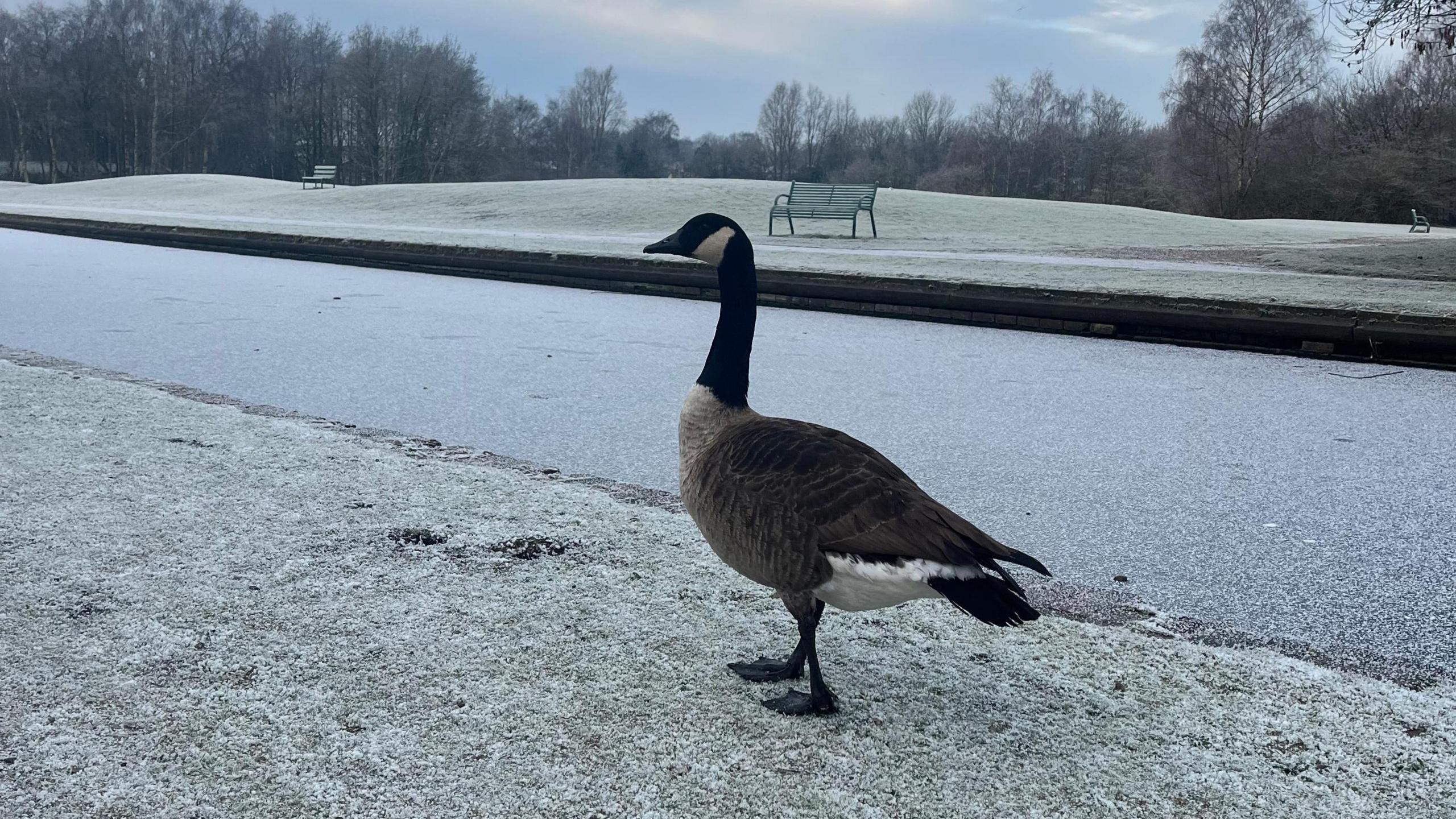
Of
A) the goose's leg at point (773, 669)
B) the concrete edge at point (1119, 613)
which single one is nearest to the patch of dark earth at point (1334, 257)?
the concrete edge at point (1119, 613)

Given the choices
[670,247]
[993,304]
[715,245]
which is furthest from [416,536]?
[993,304]

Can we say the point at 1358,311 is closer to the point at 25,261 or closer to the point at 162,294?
the point at 162,294

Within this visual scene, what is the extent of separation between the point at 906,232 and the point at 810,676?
1969cm

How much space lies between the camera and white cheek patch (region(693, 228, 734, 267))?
267cm

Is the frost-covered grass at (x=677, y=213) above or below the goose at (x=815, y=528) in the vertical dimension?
above

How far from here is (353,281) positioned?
41.9 feet

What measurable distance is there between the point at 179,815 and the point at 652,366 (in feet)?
18.2

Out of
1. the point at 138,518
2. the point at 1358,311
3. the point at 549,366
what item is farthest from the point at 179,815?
the point at 1358,311

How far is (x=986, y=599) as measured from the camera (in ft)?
6.52

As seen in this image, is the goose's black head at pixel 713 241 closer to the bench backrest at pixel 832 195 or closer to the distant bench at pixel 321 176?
the bench backrest at pixel 832 195

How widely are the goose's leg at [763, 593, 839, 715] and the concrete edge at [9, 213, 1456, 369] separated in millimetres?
7142

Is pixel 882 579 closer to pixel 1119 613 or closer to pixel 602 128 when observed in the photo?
pixel 1119 613

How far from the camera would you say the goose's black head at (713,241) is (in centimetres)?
265

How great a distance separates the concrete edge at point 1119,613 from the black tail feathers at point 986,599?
3.79 feet
